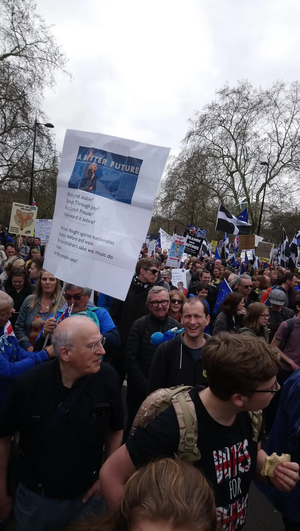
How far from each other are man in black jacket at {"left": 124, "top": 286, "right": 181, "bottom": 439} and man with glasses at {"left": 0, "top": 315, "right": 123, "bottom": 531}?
54.2 inches

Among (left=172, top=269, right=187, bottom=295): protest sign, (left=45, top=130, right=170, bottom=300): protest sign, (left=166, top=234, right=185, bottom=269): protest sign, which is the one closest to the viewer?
(left=45, top=130, right=170, bottom=300): protest sign

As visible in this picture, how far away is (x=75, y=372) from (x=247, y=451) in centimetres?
88

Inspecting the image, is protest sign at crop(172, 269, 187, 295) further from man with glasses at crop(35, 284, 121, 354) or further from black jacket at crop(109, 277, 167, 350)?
man with glasses at crop(35, 284, 121, 354)

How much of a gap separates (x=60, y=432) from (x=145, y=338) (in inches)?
63.8

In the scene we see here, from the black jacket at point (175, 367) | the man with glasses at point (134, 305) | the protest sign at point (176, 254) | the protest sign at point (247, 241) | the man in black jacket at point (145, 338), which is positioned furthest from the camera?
the protest sign at point (247, 241)

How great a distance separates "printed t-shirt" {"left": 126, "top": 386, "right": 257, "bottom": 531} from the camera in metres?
1.36

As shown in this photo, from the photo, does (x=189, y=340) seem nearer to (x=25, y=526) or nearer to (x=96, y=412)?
(x=96, y=412)

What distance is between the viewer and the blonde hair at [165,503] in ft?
2.85

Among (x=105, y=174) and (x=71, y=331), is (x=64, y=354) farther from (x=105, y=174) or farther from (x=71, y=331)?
(x=105, y=174)

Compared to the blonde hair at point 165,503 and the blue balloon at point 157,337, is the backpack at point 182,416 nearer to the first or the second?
the blonde hair at point 165,503

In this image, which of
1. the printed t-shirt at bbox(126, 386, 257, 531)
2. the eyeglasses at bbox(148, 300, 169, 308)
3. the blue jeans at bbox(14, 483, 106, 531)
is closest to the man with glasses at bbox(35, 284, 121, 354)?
the eyeglasses at bbox(148, 300, 169, 308)

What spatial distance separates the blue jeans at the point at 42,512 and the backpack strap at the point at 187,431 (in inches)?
28.1

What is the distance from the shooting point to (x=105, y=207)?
2395mm

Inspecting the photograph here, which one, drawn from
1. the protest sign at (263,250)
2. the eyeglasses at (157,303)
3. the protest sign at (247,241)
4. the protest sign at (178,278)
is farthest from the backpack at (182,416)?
the protest sign at (263,250)
